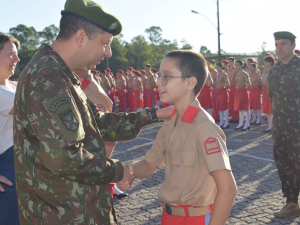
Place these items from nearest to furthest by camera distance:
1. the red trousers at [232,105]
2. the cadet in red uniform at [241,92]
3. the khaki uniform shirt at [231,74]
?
the cadet in red uniform at [241,92] < the khaki uniform shirt at [231,74] < the red trousers at [232,105]

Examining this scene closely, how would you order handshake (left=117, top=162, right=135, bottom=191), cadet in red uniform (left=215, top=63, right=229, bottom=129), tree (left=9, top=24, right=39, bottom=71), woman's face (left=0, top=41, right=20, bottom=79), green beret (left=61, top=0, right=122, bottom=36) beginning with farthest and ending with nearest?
tree (left=9, top=24, right=39, bottom=71), cadet in red uniform (left=215, top=63, right=229, bottom=129), woman's face (left=0, top=41, right=20, bottom=79), handshake (left=117, top=162, right=135, bottom=191), green beret (left=61, top=0, right=122, bottom=36)

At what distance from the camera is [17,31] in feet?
199

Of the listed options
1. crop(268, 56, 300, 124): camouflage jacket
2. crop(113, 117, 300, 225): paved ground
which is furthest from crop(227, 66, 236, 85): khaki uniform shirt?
crop(268, 56, 300, 124): camouflage jacket

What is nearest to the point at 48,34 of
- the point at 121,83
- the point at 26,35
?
the point at 26,35

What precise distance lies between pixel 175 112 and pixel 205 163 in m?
0.57

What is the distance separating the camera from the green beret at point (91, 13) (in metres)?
1.97

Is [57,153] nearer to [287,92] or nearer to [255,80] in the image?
[287,92]

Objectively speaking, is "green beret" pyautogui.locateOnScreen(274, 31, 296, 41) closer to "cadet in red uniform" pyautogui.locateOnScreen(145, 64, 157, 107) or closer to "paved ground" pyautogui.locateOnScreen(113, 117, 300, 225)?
"paved ground" pyautogui.locateOnScreen(113, 117, 300, 225)

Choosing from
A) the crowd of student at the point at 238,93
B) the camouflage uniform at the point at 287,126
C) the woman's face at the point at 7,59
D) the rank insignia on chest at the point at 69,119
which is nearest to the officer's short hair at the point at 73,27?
the rank insignia on chest at the point at 69,119

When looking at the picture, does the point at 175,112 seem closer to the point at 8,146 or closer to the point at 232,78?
the point at 8,146

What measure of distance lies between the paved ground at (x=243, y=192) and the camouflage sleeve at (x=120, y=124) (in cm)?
212

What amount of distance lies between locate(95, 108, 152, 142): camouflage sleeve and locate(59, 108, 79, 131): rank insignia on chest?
34.4 inches

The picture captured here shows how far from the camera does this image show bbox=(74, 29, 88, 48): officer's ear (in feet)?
6.49

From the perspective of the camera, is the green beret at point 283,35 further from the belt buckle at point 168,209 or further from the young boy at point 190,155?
the belt buckle at point 168,209
